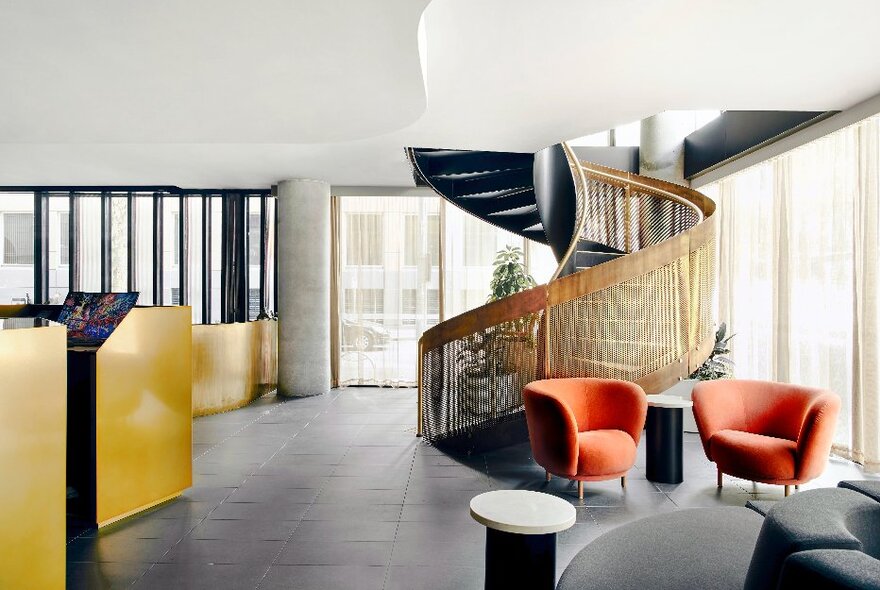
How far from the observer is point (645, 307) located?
5.23 meters

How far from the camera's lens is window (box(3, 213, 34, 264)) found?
930cm

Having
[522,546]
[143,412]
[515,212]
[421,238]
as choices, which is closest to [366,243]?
[421,238]

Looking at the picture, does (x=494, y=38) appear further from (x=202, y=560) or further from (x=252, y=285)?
(x=252, y=285)

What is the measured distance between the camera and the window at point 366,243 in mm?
8680

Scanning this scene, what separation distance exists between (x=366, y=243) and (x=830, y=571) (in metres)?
7.84

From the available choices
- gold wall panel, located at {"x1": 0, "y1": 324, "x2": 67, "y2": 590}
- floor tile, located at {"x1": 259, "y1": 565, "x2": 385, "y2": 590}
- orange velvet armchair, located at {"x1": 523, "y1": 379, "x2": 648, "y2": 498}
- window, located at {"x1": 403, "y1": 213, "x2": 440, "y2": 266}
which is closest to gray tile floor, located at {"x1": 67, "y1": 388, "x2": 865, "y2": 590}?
floor tile, located at {"x1": 259, "y1": 565, "x2": 385, "y2": 590}

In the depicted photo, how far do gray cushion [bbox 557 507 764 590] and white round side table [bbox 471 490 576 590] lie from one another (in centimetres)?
11

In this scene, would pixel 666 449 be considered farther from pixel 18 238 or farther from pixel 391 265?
pixel 18 238

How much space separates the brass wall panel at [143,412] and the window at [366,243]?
4696 millimetres

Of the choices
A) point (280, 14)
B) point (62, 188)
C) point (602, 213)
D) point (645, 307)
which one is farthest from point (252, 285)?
point (280, 14)

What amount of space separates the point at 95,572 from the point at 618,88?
459cm

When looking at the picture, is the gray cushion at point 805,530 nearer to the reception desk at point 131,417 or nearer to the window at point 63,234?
the reception desk at point 131,417

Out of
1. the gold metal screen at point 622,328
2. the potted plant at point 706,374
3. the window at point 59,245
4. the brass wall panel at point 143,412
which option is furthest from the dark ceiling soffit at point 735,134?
the window at point 59,245

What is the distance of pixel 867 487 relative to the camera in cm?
202
